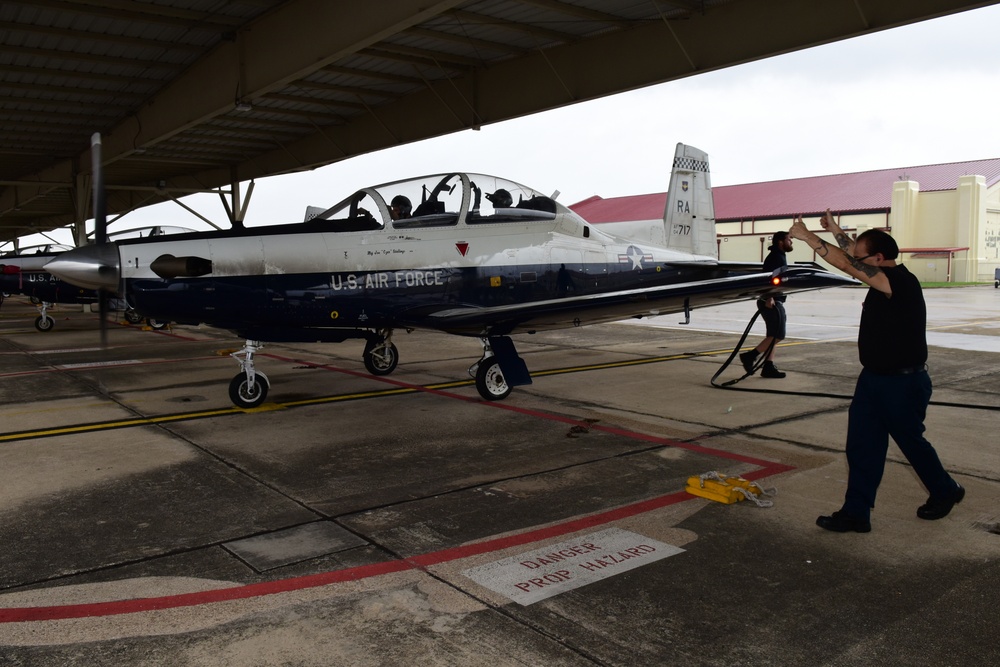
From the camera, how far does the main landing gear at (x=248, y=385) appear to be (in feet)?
24.9

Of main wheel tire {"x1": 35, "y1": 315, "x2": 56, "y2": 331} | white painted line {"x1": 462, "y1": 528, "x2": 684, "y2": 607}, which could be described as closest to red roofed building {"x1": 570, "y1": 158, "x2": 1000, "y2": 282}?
main wheel tire {"x1": 35, "y1": 315, "x2": 56, "y2": 331}

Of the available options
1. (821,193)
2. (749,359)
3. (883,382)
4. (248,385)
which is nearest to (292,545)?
(883,382)

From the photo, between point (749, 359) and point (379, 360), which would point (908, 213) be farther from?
point (379, 360)

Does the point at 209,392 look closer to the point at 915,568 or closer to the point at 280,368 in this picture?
the point at 280,368

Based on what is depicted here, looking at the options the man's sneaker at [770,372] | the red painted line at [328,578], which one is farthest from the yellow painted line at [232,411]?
the red painted line at [328,578]

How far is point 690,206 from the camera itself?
1216 centimetres

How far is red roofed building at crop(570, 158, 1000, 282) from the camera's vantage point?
4381cm

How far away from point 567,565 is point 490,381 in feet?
14.7

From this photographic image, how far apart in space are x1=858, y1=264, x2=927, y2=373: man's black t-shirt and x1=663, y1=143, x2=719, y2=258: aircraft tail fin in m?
8.00

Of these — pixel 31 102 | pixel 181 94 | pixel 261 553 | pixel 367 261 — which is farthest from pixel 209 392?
pixel 31 102

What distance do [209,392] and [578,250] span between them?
195 inches

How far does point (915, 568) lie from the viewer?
3.49 metres

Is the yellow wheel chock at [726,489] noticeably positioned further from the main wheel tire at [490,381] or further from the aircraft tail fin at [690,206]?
the aircraft tail fin at [690,206]

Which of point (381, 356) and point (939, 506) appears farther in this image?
point (381, 356)
